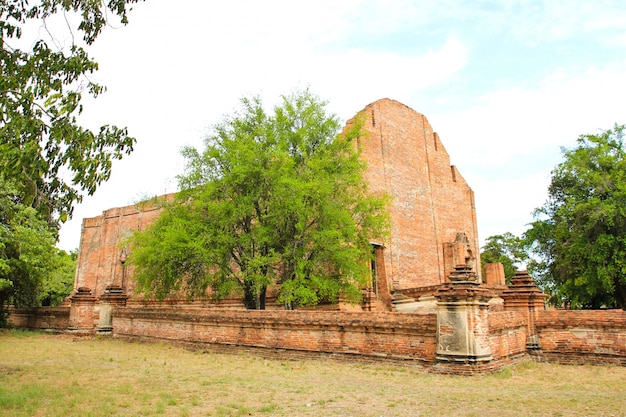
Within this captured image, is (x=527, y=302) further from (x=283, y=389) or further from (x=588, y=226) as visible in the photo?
(x=588, y=226)

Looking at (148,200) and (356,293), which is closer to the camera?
(356,293)

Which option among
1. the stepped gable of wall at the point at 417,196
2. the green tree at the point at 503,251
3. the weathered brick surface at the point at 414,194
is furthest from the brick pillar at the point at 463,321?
the green tree at the point at 503,251

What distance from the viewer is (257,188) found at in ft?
56.5

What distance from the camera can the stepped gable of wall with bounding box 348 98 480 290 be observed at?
2303 centimetres

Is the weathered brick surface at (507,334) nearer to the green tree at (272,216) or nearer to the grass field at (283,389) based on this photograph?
the grass field at (283,389)

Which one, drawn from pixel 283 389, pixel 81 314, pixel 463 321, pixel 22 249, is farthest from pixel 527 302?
pixel 81 314

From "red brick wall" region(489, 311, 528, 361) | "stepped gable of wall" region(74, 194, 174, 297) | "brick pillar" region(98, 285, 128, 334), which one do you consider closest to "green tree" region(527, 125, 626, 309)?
"red brick wall" region(489, 311, 528, 361)

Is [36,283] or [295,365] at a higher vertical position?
[36,283]

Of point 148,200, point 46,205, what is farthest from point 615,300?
point 46,205

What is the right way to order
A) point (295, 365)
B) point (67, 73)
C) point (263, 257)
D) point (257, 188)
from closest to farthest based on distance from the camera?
point (67, 73), point (295, 365), point (263, 257), point (257, 188)

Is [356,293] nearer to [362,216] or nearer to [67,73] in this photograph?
[362,216]

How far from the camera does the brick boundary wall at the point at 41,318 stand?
21.3 meters

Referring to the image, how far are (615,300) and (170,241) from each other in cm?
2176

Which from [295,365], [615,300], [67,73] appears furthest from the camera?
[615,300]
